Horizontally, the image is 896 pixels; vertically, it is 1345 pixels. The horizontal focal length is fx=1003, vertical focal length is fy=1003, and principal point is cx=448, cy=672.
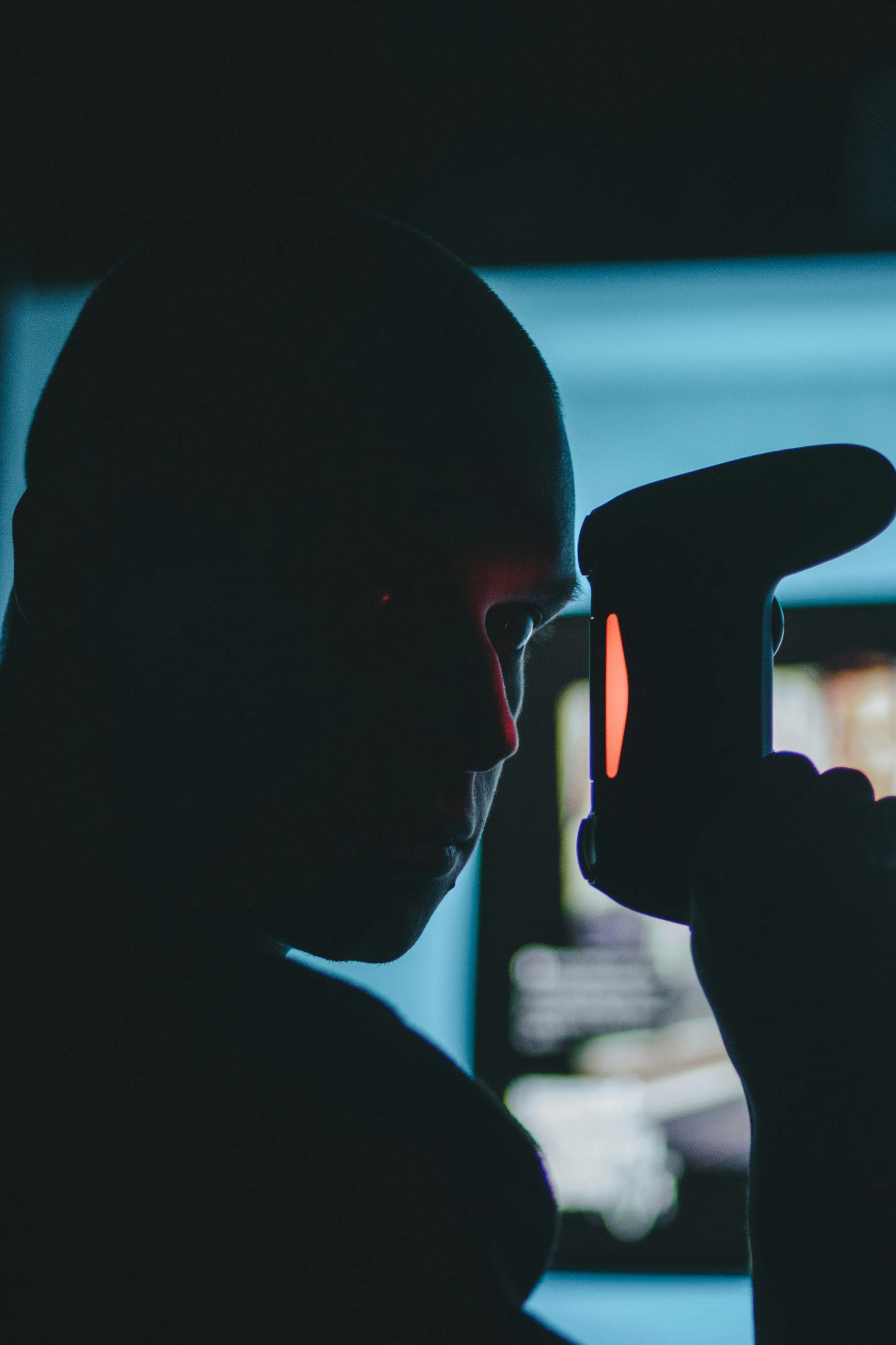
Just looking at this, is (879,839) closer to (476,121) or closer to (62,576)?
(62,576)

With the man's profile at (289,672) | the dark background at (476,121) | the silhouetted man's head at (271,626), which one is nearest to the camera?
the man's profile at (289,672)

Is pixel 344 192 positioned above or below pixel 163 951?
above

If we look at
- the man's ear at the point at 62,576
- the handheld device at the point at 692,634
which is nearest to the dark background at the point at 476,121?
the handheld device at the point at 692,634

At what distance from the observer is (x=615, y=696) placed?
0.54 metres

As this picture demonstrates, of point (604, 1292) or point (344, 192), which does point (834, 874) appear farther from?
point (344, 192)

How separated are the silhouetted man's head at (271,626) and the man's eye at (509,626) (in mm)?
28

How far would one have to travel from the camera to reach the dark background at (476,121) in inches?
58.7

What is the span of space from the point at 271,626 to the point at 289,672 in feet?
0.08

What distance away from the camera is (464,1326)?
1.00 ft

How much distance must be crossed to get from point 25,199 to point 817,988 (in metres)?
1.71

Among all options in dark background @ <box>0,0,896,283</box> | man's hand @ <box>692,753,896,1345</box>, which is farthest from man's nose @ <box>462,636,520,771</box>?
dark background @ <box>0,0,896,283</box>

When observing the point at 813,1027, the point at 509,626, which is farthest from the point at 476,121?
the point at 813,1027

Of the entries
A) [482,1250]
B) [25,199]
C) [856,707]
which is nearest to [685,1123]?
[856,707]

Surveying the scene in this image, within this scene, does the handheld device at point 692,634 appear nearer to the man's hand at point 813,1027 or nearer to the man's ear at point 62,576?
the man's hand at point 813,1027
